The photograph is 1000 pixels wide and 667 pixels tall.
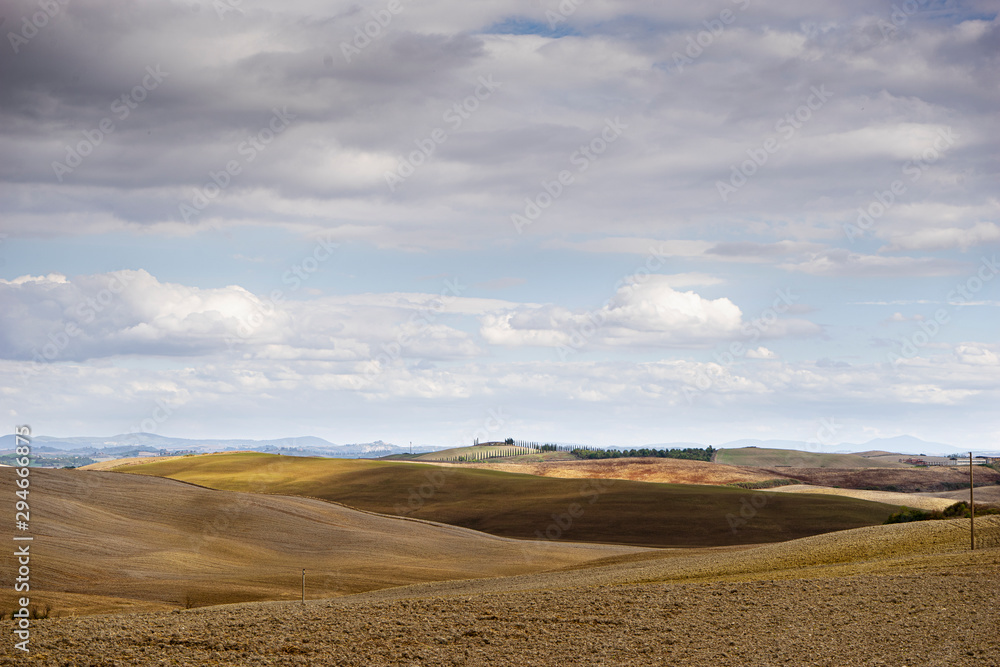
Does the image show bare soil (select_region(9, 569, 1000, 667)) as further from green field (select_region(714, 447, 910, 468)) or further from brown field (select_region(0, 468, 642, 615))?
green field (select_region(714, 447, 910, 468))

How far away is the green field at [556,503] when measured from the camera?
5834 centimetres

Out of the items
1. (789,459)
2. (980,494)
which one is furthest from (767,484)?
(789,459)

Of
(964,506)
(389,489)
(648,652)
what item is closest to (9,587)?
(648,652)

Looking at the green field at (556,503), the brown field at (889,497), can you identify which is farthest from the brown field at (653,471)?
the green field at (556,503)

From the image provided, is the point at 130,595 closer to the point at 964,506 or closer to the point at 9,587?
the point at 9,587

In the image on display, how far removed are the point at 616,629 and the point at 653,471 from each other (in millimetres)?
77294

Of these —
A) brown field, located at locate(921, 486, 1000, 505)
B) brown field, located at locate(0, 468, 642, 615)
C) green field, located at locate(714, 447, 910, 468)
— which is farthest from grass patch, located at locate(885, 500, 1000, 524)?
green field, located at locate(714, 447, 910, 468)

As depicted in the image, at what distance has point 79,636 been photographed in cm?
1498

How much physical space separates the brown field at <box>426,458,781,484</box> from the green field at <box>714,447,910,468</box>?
2635cm

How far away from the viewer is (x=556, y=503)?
6850 cm

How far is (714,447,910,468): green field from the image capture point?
122688mm

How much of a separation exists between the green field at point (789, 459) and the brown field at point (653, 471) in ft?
86.5

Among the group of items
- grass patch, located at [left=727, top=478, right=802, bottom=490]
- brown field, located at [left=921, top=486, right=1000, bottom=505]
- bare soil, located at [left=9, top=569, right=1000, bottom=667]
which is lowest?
brown field, located at [left=921, top=486, right=1000, bottom=505]

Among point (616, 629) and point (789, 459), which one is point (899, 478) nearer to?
point (789, 459)
